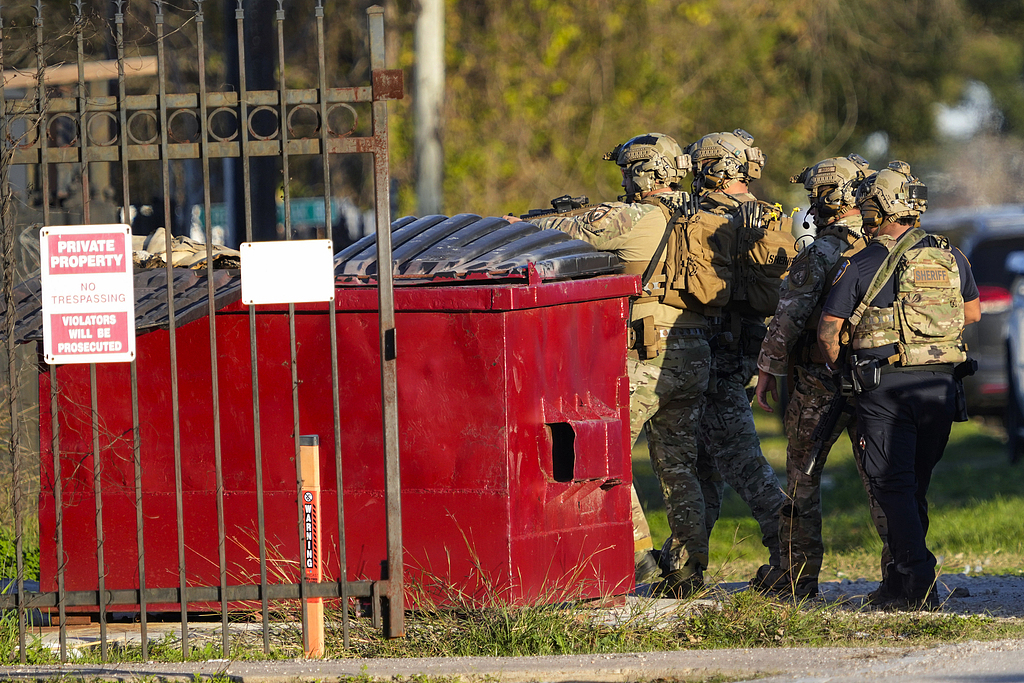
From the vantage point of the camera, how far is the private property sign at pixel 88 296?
4074 millimetres

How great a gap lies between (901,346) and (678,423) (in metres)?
1.19

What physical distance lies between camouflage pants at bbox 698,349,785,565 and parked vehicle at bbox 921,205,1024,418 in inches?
244

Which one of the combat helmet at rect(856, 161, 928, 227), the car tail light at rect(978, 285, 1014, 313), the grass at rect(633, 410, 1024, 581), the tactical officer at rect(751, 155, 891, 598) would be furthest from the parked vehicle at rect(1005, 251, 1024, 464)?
the combat helmet at rect(856, 161, 928, 227)

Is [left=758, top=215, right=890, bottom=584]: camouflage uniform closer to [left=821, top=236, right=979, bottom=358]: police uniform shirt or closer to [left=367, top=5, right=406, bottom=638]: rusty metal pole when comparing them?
[left=821, top=236, right=979, bottom=358]: police uniform shirt

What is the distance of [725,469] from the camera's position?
5898 mm

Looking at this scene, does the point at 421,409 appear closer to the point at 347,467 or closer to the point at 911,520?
the point at 347,467

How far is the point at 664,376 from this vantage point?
5.69 m

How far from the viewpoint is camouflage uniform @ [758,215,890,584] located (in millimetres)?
5309

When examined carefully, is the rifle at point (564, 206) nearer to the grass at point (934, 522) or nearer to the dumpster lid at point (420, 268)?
the dumpster lid at point (420, 268)

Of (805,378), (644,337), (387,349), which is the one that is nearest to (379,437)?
(387,349)

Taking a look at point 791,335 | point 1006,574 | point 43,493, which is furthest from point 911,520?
point 43,493

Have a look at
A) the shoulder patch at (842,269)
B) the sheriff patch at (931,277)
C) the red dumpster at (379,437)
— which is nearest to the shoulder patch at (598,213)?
the red dumpster at (379,437)

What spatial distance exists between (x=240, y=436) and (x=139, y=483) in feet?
1.90

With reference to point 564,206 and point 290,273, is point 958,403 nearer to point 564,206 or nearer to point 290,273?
point 564,206
